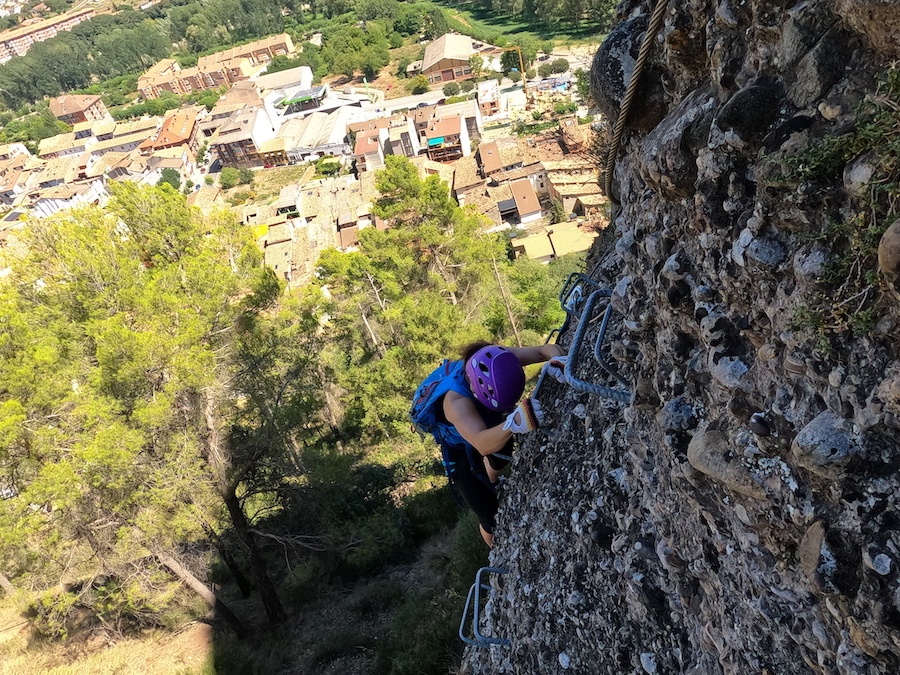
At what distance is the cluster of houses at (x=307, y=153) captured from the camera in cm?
3416

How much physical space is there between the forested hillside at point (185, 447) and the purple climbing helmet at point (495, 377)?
354cm

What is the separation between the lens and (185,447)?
25.5 feet

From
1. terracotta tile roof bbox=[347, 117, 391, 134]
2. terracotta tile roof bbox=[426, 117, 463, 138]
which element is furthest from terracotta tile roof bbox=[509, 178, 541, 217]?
terracotta tile roof bbox=[347, 117, 391, 134]

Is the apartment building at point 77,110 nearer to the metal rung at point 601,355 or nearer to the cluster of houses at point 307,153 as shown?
the cluster of houses at point 307,153

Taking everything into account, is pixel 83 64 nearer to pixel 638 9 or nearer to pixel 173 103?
pixel 173 103

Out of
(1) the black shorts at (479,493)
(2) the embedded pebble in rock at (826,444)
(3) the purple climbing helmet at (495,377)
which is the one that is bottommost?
(1) the black shorts at (479,493)

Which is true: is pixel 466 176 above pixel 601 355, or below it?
below

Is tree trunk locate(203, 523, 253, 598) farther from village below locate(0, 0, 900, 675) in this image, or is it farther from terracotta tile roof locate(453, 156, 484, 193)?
terracotta tile roof locate(453, 156, 484, 193)

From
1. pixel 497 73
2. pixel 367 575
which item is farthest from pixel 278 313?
pixel 497 73

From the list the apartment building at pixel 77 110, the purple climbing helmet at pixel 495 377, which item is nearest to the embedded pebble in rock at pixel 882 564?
the purple climbing helmet at pixel 495 377

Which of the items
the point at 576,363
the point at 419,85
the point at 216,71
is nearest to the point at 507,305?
the point at 576,363

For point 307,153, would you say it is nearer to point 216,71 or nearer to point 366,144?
point 366,144

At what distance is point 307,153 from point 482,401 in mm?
56110

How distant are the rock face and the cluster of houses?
15633 mm
